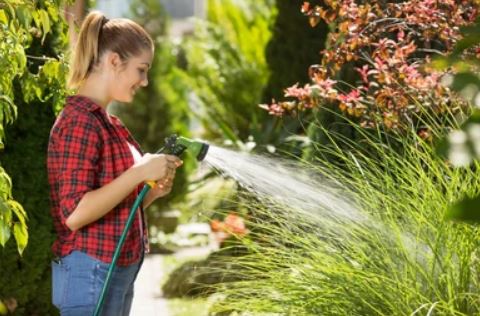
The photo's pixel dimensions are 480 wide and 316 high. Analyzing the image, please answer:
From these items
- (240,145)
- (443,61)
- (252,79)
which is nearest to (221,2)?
(252,79)

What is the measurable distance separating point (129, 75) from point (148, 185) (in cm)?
33

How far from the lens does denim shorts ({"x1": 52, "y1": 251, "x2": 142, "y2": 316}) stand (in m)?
2.71

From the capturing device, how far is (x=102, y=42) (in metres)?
2.83

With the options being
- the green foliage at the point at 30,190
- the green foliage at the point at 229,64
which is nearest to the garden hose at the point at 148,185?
the green foliage at the point at 30,190

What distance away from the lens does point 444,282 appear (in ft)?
9.62

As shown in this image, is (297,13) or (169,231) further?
(169,231)

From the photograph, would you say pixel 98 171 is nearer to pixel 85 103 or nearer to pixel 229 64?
pixel 85 103

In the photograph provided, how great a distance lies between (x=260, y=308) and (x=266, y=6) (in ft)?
32.6

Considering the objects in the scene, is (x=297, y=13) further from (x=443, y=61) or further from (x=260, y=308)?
(x=443, y=61)

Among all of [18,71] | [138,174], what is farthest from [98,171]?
[18,71]

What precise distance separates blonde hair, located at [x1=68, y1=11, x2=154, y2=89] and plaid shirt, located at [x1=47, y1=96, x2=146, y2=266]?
102 millimetres

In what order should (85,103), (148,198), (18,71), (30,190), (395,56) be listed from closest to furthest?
(85,103) → (148,198) → (18,71) → (395,56) → (30,190)

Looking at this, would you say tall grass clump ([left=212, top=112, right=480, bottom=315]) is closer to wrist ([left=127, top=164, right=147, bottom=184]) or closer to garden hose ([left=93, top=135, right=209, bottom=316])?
garden hose ([left=93, top=135, right=209, bottom=316])

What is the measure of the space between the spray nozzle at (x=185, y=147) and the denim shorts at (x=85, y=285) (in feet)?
1.20
